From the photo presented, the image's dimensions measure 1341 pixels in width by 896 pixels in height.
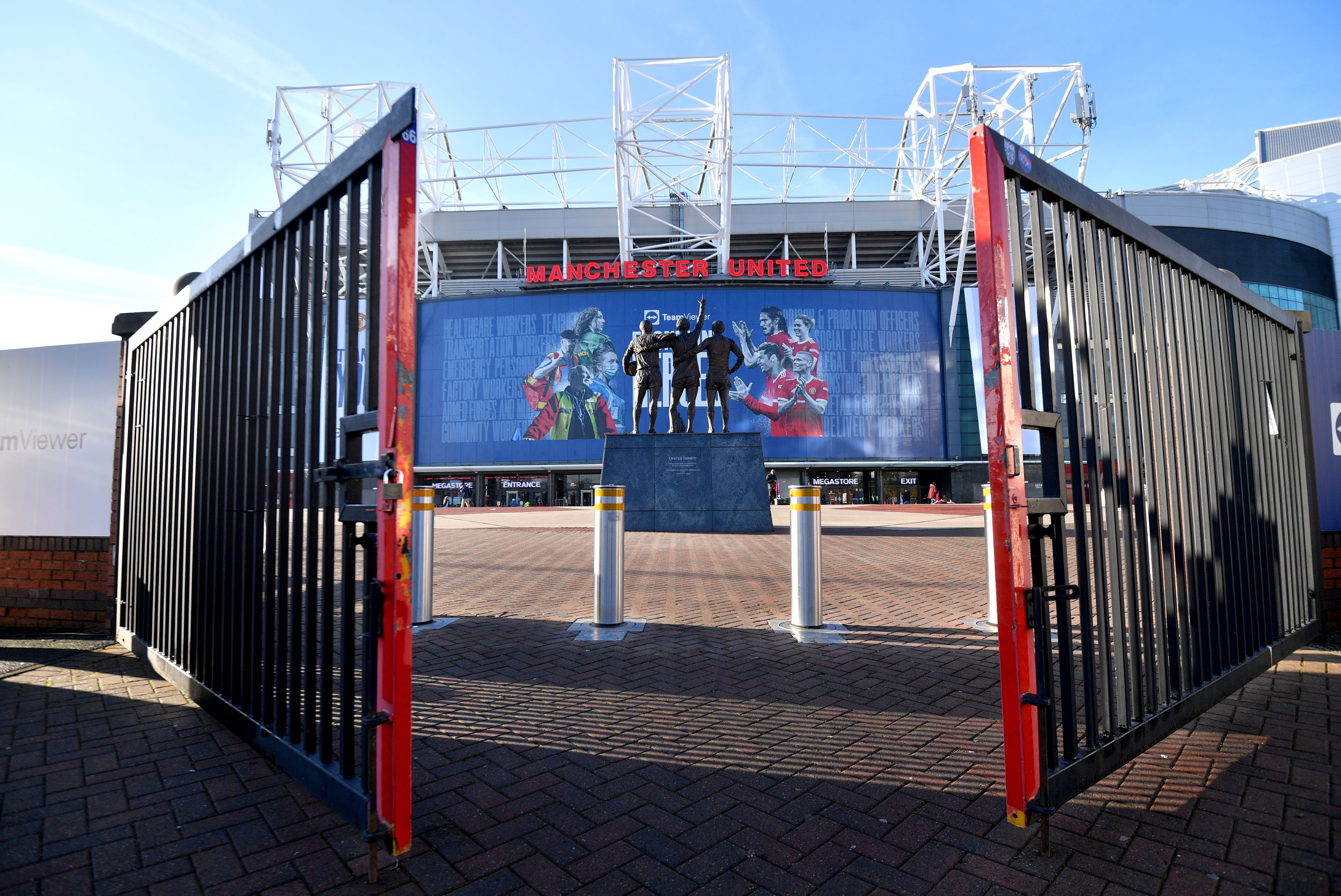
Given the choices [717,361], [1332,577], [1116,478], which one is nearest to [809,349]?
[717,361]

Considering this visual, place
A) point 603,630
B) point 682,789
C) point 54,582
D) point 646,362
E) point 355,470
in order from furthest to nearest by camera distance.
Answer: point 646,362
point 54,582
point 603,630
point 682,789
point 355,470

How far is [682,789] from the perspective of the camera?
2598mm

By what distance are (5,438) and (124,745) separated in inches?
165

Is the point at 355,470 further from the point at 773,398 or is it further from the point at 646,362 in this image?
the point at 773,398

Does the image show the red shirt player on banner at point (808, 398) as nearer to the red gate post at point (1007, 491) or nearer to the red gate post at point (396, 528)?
the red gate post at point (1007, 491)

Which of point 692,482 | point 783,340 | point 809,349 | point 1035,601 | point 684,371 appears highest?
point 783,340

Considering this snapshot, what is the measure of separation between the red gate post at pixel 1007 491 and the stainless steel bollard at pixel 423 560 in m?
4.29

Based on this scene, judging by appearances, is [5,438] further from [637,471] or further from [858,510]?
[858,510]

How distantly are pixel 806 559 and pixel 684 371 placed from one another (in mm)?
10746

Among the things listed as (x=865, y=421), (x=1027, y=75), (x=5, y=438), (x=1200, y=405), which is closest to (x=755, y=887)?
(x=1200, y=405)

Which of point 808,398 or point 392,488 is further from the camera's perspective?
point 808,398

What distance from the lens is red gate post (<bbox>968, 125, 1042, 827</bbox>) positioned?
2119 millimetres

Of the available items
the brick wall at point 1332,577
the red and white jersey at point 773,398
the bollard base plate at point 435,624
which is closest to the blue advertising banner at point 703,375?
the red and white jersey at point 773,398

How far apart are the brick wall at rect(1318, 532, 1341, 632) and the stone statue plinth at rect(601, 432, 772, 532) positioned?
9838 mm
